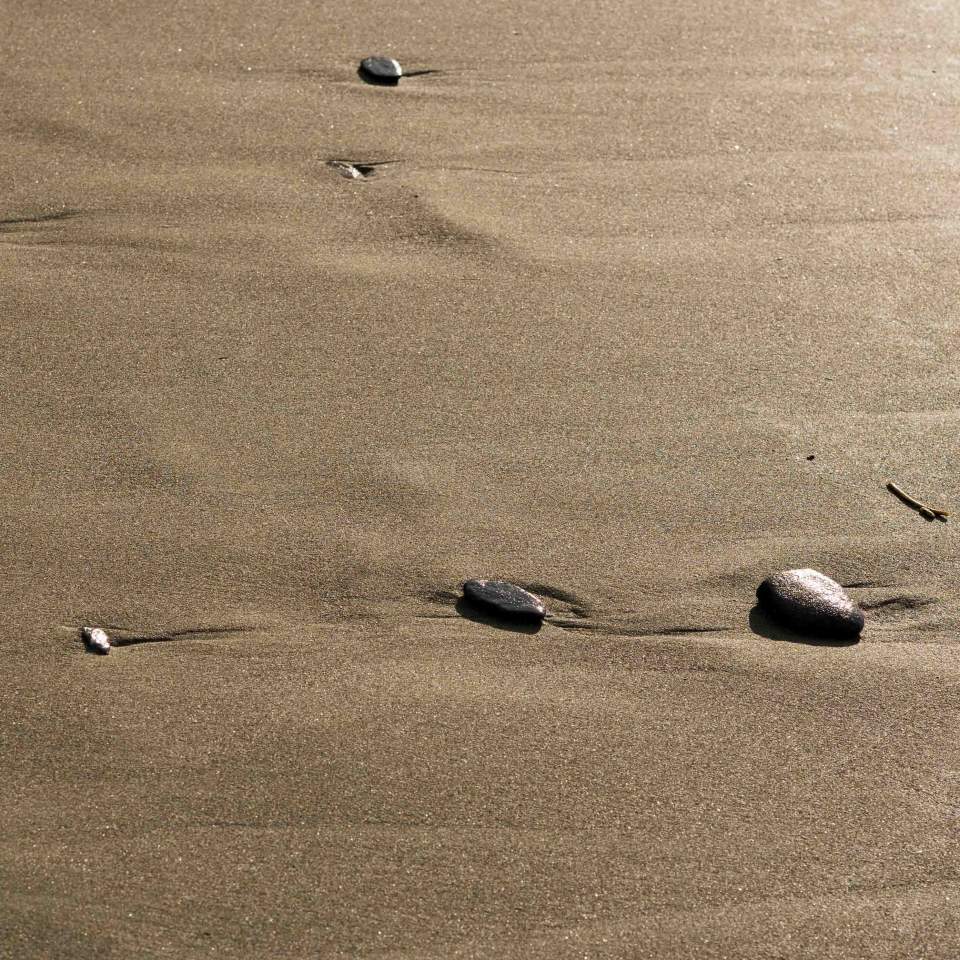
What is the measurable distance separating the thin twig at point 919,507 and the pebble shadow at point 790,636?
0.95 feet

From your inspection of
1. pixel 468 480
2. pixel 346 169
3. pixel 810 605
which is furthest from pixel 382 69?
pixel 810 605

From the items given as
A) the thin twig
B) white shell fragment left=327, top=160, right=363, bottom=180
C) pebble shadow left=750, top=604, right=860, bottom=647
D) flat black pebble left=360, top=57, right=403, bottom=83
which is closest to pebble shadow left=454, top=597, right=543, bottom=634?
pebble shadow left=750, top=604, right=860, bottom=647

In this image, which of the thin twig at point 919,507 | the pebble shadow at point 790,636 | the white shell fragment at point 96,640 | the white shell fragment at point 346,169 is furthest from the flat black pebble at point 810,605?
the white shell fragment at point 346,169

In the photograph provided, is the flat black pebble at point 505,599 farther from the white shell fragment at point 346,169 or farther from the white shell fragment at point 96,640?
the white shell fragment at point 346,169

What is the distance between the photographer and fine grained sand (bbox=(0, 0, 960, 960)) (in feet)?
4.80

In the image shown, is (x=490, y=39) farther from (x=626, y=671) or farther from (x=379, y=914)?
(x=379, y=914)

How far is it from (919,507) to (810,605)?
315 millimetres

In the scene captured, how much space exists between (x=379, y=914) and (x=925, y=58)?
2.51 metres

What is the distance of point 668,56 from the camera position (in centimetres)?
302

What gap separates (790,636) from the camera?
1790mm

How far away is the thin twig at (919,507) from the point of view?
1979mm

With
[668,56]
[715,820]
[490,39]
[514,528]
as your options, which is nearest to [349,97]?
[490,39]

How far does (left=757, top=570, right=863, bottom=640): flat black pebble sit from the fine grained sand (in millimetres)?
34

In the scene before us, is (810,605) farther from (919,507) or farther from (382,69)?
(382,69)
